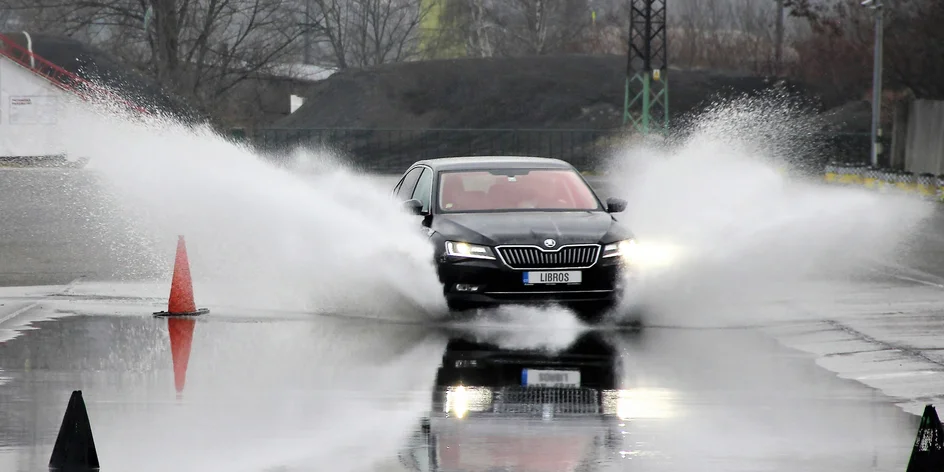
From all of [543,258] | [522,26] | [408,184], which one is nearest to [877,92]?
[408,184]

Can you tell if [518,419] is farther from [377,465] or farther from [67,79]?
[67,79]

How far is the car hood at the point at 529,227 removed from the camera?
42.5ft

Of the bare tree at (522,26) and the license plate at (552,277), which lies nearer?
the license plate at (552,277)

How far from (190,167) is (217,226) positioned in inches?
36.0

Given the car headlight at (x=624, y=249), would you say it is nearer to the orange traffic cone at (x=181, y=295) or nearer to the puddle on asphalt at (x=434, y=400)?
the puddle on asphalt at (x=434, y=400)

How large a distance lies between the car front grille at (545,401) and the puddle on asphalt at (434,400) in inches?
0.8

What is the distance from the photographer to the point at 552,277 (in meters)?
12.8

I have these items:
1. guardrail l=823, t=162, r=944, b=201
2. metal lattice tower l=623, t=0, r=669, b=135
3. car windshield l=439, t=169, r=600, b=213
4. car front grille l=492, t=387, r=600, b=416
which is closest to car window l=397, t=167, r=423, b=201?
car windshield l=439, t=169, r=600, b=213

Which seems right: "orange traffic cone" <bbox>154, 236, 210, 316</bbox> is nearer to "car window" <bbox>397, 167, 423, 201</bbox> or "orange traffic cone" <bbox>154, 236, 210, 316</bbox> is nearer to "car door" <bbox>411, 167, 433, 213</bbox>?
"car door" <bbox>411, 167, 433, 213</bbox>

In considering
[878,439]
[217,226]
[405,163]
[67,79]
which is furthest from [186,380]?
[405,163]

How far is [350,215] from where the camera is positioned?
1575 cm

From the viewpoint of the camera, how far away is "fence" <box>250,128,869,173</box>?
67188 mm

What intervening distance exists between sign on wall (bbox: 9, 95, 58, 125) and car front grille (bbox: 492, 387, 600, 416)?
50.4 metres

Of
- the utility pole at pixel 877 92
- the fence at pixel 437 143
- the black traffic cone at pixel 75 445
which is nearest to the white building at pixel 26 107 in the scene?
Result: the fence at pixel 437 143
